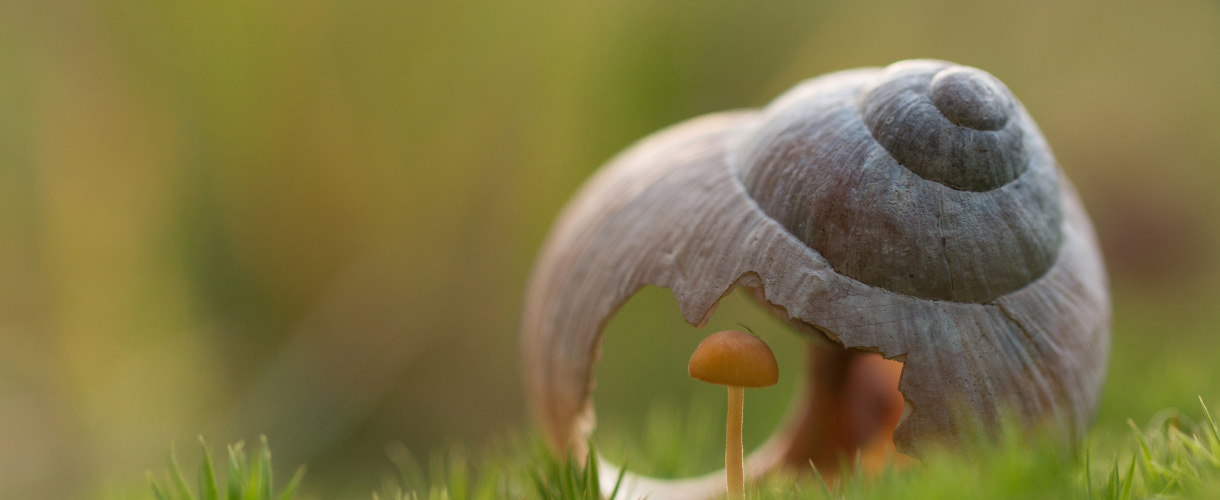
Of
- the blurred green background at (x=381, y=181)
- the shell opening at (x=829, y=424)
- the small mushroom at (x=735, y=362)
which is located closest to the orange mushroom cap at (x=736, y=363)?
the small mushroom at (x=735, y=362)

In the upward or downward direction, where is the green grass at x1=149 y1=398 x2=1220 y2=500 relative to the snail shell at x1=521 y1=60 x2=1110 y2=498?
downward

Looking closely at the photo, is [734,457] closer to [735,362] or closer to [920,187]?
[735,362]

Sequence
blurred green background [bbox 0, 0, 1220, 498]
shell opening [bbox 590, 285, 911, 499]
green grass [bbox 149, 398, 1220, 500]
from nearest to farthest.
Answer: green grass [bbox 149, 398, 1220, 500] < shell opening [bbox 590, 285, 911, 499] < blurred green background [bbox 0, 0, 1220, 498]

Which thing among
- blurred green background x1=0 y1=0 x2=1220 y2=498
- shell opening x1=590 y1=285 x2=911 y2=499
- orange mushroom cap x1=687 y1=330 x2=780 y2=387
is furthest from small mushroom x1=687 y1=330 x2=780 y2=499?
blurred green background x1=0 y1=0 x2=1220 y2=498

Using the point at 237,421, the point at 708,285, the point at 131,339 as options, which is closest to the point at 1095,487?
the point at 708,285

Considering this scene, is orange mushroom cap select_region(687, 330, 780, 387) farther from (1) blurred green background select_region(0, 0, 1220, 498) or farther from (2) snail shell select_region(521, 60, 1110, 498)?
(1) blurred green background select_region(0, 0, 1220, 498)

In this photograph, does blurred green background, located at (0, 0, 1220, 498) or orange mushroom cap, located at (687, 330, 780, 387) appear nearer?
orange mushroom cap, located at (687, 330, 780, 387)

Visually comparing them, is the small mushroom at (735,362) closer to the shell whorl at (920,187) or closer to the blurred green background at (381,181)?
the shell whorl at (920,187)
